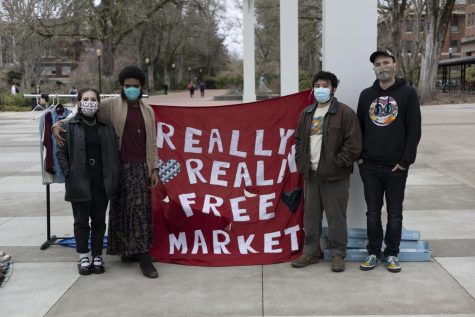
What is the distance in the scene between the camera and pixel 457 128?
18.4 metres

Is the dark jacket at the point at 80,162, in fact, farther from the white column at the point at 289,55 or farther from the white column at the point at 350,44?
the white column at the point at 289,55

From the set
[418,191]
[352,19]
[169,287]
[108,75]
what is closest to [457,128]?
[418,191]

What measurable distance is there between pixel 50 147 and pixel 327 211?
2809mm

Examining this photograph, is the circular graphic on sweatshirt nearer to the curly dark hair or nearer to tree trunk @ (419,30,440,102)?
the curly dark hair

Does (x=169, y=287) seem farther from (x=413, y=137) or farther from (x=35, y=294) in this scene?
(x=413, y=137)

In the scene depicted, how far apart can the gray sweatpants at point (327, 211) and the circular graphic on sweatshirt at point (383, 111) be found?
2.04 ft

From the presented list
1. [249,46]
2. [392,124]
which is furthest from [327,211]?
[249,46]

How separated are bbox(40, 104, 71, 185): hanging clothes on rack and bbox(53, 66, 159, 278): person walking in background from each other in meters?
0.57

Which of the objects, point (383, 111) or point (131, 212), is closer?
point (383, 111)

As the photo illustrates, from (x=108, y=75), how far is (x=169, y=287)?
136 feet

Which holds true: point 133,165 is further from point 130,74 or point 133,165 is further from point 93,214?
point 130,74

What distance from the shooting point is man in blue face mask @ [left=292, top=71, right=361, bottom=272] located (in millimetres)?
4871

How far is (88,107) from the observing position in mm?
4863

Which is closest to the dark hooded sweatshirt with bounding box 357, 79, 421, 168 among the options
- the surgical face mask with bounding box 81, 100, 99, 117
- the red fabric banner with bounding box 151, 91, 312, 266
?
the red fabric banner with bounding box 151, 91, 312, 266
